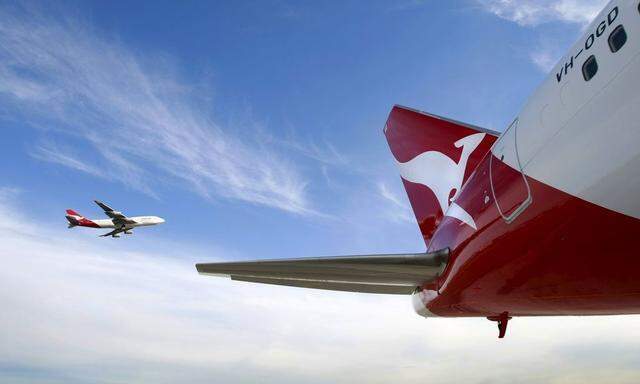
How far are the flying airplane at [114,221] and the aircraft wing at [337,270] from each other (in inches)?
2423

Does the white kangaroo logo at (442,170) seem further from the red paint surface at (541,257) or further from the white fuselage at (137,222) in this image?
the white fuselage at (137,222)

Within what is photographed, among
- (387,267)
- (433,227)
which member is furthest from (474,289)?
(433,227)

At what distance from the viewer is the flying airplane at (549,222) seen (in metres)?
3.85

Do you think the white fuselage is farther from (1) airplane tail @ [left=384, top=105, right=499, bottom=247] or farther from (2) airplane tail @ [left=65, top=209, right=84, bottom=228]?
(1) airplane tail @ [left=384, top=105, right=499, bottom=247]

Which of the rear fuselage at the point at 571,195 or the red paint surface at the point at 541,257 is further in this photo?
the red paint surface at the point at 541,257

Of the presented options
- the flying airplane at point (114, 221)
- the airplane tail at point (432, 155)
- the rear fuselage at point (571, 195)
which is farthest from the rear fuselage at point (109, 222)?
the rear fuselage at point (571, 195)

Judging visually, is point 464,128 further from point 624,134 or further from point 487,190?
point 624,134

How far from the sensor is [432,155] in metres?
10.7

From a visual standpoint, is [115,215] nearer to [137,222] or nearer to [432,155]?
[137,222]

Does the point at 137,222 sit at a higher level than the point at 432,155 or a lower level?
higher

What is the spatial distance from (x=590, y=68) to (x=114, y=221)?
68800 mm

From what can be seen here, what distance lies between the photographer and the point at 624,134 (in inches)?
144

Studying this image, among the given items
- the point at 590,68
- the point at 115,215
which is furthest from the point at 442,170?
the point at 115,215

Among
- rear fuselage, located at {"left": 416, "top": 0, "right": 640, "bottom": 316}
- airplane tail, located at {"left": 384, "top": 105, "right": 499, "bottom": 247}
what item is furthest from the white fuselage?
rear fuselage, located at {"left": 416, "top": 0, "right": 640, "bottom": 316}
